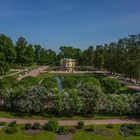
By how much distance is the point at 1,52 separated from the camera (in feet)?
219

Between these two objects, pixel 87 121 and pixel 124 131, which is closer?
pixel 124 131

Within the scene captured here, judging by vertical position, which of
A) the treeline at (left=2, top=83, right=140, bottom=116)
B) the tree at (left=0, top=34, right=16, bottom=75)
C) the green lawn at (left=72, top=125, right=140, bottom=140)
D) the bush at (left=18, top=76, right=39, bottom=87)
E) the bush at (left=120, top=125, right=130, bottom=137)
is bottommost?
the green lawn at (left=72, top=125, right=140, bottom=140)

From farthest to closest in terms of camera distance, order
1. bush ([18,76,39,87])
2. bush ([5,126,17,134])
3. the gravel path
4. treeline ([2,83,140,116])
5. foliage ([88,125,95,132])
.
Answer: bush ([18,76,39,87]), treeline ([2,83,140,116]), the gravel path, foliage ([88,125,95,132]), bush ([5,126,17,134])

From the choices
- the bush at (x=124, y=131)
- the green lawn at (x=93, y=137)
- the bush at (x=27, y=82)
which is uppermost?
the bush at (x=27, y=82)

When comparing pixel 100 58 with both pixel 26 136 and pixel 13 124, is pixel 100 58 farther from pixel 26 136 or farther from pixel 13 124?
pixel 26 136

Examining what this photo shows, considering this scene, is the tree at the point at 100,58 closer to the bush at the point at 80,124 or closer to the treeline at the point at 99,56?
the treeline at the point at 99,56

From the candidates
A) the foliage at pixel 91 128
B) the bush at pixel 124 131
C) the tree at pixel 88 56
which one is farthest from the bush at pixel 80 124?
the tree at pixel 88 56

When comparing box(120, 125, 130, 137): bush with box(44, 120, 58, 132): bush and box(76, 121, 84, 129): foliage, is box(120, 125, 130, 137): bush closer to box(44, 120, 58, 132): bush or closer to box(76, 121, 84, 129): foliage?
box(76, 121, 84, 129): foliage

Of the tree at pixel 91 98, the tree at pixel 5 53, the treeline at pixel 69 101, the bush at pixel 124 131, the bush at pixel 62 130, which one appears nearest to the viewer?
the bush at pixel 62 130

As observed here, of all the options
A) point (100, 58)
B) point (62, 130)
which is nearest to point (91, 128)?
point (62, 130)

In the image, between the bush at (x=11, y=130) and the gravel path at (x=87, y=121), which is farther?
the gravel path at (x=87, y=121)

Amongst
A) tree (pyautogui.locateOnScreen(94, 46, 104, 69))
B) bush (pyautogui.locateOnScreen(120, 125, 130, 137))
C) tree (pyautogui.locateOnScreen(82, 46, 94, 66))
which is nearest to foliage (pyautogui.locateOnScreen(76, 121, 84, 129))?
bush (pyautogui.locateOnScreen(120, 125, 130, 137))

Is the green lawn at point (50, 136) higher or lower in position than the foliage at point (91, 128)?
lower

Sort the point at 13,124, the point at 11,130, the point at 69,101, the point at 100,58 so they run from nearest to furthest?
the point at 11,130
the point at 13,124
the point at 69,101
the point at 100,58
